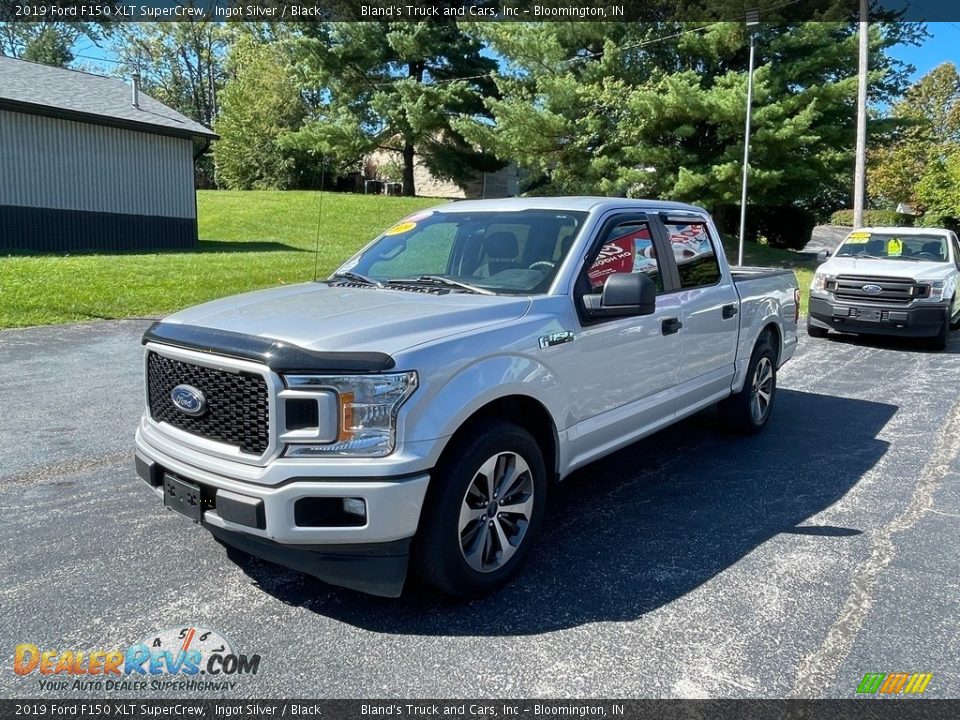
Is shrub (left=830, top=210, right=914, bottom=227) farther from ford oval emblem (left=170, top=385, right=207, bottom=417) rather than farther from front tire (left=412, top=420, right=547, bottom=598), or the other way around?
ford oval emblem (left=170, top=385, right=207, bottom=417)

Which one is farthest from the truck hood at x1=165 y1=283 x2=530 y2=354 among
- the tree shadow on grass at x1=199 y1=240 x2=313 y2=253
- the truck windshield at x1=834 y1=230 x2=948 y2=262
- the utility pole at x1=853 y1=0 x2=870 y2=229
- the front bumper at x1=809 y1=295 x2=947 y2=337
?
the tree shadow on grass at x1=199 y1=240 x2=313 y2=253

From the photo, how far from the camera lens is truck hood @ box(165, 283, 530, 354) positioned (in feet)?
10.7

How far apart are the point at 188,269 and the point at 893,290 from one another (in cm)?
1306

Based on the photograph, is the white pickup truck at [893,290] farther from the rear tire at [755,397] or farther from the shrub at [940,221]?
the shrub at [940,221]

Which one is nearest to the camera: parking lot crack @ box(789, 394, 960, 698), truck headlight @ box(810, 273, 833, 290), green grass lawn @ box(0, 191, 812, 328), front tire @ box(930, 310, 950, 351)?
parking lot crack @ box(789, 394, 960, 698)

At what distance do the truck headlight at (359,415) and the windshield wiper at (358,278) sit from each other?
1.46m

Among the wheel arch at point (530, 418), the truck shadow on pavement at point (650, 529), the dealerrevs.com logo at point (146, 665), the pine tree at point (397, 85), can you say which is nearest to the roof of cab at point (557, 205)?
the wheel arch at point (530, 418)

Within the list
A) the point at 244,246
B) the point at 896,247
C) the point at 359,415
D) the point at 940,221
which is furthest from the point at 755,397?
Result: the point at 940,221

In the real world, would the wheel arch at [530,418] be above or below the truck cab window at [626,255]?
below

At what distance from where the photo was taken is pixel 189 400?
3.44 m

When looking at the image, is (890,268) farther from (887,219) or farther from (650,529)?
(887,219)

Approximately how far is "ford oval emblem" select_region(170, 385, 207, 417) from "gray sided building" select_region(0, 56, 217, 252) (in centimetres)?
1911

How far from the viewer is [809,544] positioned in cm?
434

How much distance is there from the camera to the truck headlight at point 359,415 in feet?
10.2
